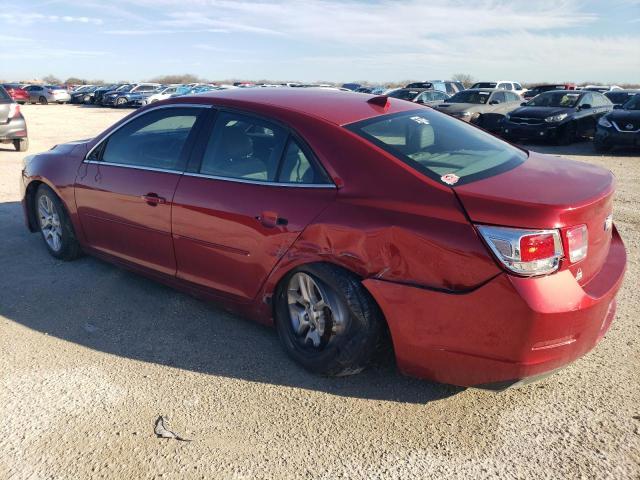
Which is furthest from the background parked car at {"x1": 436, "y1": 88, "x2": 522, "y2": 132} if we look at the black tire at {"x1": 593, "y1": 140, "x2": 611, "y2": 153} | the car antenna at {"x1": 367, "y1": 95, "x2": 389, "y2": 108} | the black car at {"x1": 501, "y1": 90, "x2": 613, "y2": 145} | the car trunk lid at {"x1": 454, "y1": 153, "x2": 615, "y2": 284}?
the car trunk lid at {"x1": 454, "y1": 153, "x2": 615, "y2": 284}

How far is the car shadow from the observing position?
3150mm

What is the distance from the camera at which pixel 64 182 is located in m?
4.67

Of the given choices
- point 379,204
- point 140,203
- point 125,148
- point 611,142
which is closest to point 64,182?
point 125,148

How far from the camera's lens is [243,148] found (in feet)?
11.7

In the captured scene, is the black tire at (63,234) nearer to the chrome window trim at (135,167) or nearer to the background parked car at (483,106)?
the chrome window trim at (135,167)

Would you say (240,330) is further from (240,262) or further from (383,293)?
(383,293)

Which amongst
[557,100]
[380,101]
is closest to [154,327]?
[380,101]

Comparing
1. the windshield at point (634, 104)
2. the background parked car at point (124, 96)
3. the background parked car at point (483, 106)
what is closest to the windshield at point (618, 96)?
the background parked car at point (483, 106)

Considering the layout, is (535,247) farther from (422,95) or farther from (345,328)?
(422,95)

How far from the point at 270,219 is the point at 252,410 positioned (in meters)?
1.04

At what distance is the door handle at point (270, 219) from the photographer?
3.13 meters

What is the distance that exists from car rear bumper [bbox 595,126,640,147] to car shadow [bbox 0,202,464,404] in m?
11.8

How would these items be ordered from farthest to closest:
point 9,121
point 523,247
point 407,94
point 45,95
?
1. point 45,95
2. point 407,94
3. point 9,121
4. point 523,247

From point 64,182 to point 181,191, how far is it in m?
1.60
